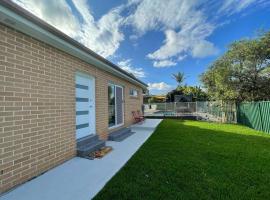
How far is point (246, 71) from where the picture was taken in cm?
1255

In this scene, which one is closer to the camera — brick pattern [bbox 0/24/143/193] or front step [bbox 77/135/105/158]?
brick pattern [bbox 0/24/143/193]

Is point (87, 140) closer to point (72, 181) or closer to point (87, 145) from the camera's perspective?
point (87, 145)

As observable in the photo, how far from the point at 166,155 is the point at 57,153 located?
2.92 meters

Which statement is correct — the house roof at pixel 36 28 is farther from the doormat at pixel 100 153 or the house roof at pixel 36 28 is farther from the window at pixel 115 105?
the window at pixel 115 105

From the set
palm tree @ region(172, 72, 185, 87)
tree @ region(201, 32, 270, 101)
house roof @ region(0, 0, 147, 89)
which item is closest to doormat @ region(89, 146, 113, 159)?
house roof @ region(0, 0, 147, 89)

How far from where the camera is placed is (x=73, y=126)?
4.66 m

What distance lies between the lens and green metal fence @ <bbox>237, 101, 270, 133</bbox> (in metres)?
9.24

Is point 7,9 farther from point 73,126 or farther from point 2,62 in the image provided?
point 73,126

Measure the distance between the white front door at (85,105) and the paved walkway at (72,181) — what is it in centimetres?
122

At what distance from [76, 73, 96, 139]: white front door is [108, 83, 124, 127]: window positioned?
69.1 inches

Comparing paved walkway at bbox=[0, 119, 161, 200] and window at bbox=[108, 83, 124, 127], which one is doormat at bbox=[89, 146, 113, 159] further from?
window at bbox=[108, 83, 124, 127]

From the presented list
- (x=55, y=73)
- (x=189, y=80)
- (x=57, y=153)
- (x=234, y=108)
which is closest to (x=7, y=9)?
(x=55, y=73)

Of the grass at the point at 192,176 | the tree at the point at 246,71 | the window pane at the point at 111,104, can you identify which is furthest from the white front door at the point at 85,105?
the tree at the point at 246,71

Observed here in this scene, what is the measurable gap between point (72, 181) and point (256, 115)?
38.0 ft
